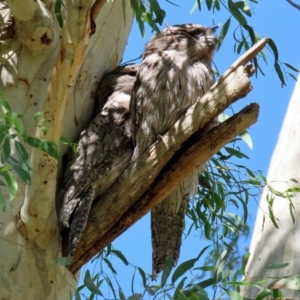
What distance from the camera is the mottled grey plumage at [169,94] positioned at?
2.64 metres

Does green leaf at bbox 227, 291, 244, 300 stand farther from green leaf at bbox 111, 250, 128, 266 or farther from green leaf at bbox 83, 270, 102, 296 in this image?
green leaf at bbox 111, 250, 128, 266

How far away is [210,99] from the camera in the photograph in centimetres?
229

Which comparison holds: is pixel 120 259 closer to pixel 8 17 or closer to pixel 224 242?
pixel 224 242

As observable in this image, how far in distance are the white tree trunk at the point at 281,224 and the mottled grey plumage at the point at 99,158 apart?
21.0 inches

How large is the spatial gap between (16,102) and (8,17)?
12.9 inches

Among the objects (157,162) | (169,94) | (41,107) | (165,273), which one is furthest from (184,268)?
(169,94)

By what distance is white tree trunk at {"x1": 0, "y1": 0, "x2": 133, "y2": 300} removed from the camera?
6.59 feet

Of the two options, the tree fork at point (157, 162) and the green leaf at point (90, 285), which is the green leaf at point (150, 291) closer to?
the green leaf at point (90, 285)

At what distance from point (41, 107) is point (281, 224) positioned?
2.96 ft

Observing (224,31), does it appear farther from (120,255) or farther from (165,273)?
(165,273)

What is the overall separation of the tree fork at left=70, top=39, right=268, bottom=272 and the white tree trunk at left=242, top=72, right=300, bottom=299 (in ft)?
1.20

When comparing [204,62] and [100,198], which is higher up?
[204,62]

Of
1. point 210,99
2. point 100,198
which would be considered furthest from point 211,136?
point 100,198

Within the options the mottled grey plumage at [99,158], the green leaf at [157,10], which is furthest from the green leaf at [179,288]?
the green leaf at [157,10]
